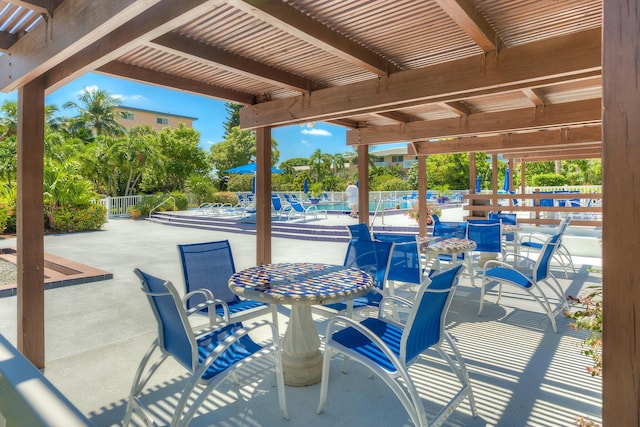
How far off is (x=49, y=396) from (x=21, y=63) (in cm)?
325

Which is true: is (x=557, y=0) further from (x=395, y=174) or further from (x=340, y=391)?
(x=395, y=174)

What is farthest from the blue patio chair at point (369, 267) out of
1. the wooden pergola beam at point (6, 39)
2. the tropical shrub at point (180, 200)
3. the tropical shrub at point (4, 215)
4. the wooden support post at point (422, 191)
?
the tropical shrub at point (180, 200)

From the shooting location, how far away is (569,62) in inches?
126

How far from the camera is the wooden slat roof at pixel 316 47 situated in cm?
261

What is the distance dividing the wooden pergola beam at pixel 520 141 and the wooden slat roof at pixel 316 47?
113 inches

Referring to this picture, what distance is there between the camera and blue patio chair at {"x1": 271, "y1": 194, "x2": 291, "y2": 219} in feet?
45.3

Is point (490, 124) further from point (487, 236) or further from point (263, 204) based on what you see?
point (263, 204)

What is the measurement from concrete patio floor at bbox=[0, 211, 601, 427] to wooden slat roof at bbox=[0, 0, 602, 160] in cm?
223

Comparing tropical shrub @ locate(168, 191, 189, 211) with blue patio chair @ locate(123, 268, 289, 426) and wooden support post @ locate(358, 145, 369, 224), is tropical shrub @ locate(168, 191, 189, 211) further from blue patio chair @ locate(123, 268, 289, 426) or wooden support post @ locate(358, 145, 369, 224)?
blue patio chair @ locate(123, 268, 289, 426)

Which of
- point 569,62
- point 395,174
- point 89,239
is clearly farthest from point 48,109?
point 569,62

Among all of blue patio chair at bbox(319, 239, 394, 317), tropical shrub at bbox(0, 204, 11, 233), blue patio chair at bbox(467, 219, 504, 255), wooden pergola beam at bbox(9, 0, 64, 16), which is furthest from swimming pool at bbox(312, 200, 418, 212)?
wooden pergola beam at bbox(9, 0, 64, 16)

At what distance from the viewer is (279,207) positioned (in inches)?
545

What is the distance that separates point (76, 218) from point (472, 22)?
1236 centimetres

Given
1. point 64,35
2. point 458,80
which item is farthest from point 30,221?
point 458,80
